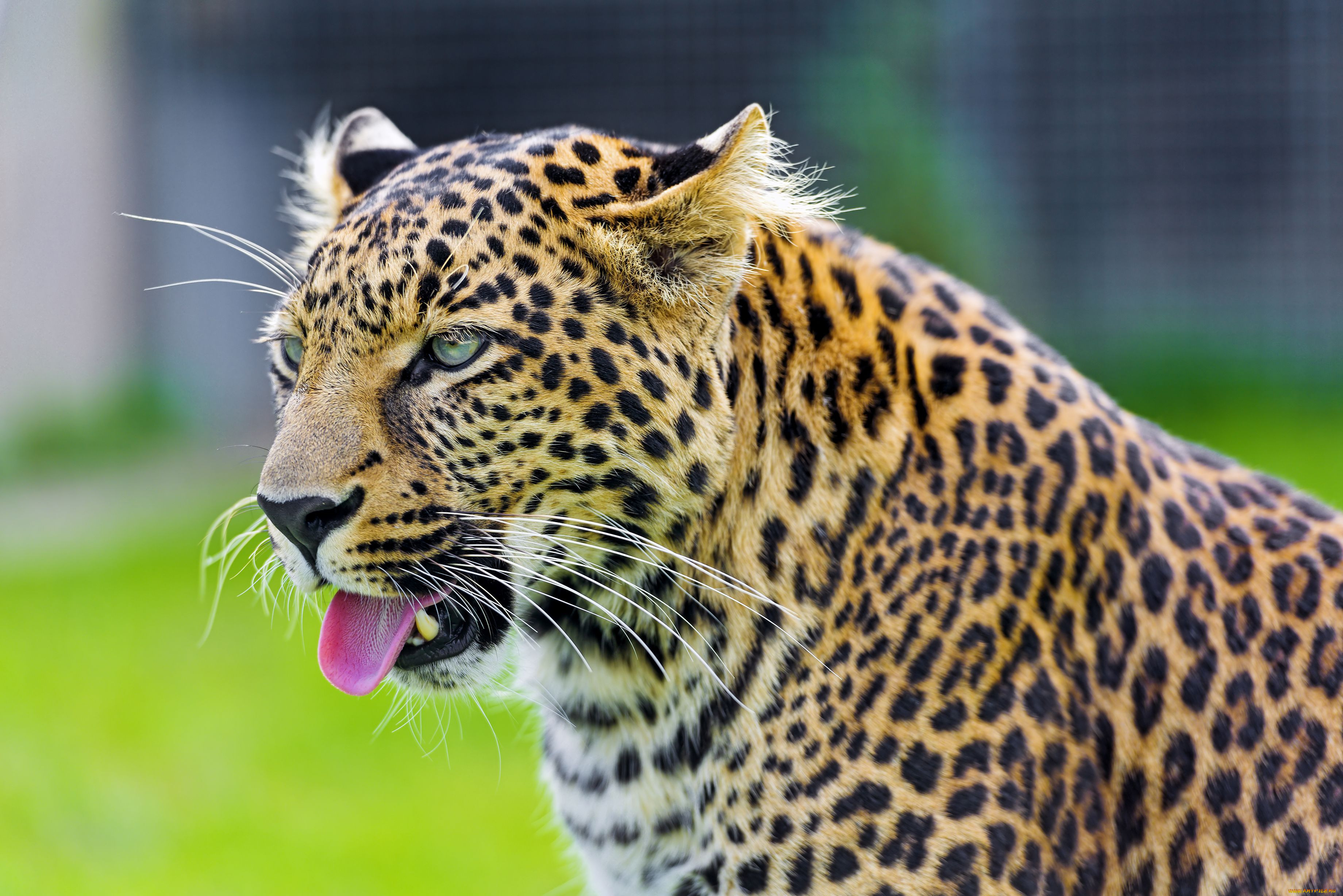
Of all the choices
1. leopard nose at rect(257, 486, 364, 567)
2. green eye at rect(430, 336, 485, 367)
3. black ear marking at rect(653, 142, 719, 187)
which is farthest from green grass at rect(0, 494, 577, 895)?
black ear marking at rect(653, 142, 719, 187)

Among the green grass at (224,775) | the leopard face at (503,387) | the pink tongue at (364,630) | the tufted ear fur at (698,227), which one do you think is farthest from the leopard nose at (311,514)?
the green grass at (224,775)

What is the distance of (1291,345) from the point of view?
1652 cm

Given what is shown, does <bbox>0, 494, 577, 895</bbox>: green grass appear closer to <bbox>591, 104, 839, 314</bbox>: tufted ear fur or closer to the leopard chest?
the leopard chest

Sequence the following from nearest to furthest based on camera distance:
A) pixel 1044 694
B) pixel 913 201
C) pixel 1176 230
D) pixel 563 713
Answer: pixel 1044 694 < pixel 563 713 < pixel 913 201 < pixel 1176 230

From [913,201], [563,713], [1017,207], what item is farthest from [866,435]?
[1017,207]

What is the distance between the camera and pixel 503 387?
3.72 meters

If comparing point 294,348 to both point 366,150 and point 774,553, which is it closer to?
point 366,150

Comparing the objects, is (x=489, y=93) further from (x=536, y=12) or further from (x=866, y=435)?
(x=866, y=435)

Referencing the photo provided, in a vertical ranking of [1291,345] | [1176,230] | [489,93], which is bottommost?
[1291,345]

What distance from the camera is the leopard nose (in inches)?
143

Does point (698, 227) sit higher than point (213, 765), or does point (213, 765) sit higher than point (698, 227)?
point (698, 227)

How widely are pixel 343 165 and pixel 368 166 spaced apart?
3.9 inches

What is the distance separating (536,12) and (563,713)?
45.1 feet

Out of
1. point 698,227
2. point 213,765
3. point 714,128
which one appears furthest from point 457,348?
point 714,128
